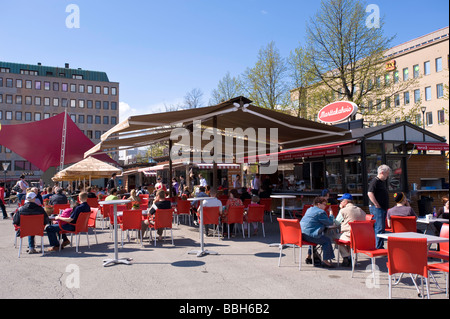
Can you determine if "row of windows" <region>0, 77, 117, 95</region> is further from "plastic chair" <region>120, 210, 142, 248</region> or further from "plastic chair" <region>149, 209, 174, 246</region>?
"plastic chair" <region>149, 209, 174, 246</region>

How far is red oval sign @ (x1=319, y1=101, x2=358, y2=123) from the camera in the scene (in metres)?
13.2

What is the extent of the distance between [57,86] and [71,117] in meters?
5.84

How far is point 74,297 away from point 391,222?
16.7ft

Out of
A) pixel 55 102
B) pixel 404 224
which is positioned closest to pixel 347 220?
pixel 404 224

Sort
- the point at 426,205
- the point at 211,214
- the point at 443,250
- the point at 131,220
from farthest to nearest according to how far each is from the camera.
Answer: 1. the point at 426,205
2. the point at 211,214
3. the point at 131,220
4. the point at 443,250

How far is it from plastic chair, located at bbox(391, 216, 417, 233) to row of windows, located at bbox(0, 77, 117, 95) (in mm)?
66196

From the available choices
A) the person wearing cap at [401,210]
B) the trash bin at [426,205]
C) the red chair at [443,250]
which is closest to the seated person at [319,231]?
the person wearing cap at [401,210]

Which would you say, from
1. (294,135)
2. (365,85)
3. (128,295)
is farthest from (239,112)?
(365,85)

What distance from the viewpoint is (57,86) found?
6269 cm

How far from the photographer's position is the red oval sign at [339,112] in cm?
1317

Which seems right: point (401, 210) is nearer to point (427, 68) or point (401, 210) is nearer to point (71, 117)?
point (427, 68)

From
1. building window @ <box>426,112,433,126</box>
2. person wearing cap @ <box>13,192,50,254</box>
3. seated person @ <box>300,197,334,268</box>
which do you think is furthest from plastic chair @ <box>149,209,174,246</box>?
building window @ <box>426,112,433,126</box>

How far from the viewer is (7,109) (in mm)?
58062
